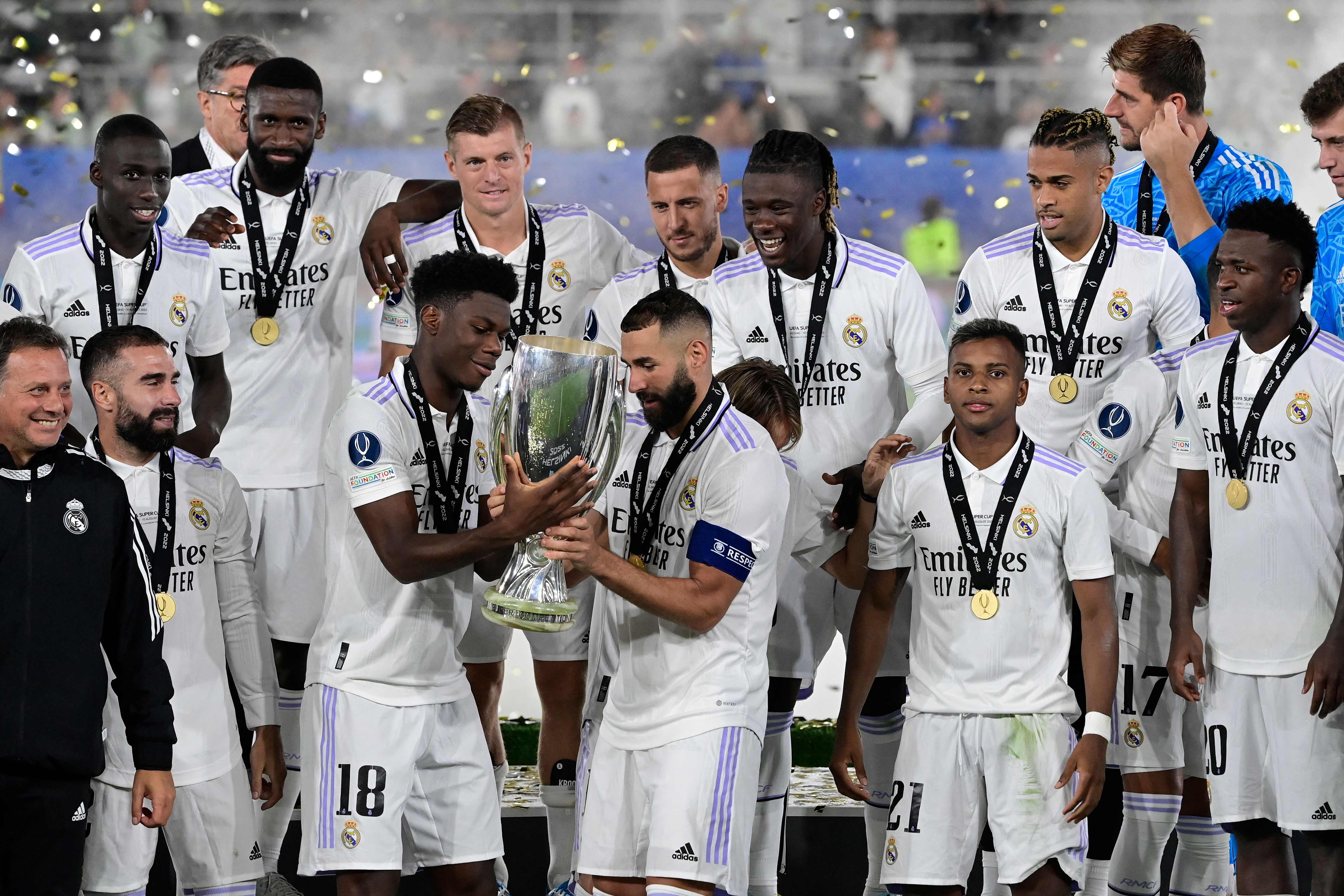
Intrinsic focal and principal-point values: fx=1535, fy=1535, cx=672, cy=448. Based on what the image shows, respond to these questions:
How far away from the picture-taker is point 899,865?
380 centimetres

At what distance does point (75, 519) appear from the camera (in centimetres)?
333

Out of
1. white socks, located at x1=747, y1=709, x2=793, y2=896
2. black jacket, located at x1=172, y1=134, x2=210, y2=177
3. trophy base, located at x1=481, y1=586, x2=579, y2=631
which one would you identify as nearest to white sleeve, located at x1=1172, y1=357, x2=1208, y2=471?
white socks, located at x1=747, y1=709, x2=793, y2=896

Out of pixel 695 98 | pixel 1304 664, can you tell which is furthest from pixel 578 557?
pixel 695 98

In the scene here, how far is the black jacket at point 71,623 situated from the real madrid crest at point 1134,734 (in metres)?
2.72

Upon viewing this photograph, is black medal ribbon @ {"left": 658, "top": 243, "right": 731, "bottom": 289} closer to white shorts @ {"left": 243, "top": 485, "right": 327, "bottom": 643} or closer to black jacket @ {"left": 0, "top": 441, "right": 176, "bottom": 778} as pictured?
white shorts @ {"left": 243, "top": 485, "right": 327, "bottom": 643}

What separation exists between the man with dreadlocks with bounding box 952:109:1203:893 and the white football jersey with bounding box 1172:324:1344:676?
18.3 inches

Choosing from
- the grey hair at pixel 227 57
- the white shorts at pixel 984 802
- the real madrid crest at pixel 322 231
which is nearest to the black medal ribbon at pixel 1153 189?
the white shorts at pixel 984 802

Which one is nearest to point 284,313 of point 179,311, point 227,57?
point 179,311

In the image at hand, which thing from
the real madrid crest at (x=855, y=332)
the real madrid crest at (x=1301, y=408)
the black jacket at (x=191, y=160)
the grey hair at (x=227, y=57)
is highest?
the grey hair at (x=227, y=57)

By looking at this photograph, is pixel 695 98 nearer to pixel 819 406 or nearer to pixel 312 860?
pixel 819 406

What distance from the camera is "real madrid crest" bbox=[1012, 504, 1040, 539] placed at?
12.6ft

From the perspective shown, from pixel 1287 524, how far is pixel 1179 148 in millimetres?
1296

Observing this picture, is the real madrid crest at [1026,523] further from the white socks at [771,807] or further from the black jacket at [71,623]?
the black jacket at [71,623]

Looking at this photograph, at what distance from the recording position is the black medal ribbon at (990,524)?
12.7 feet
